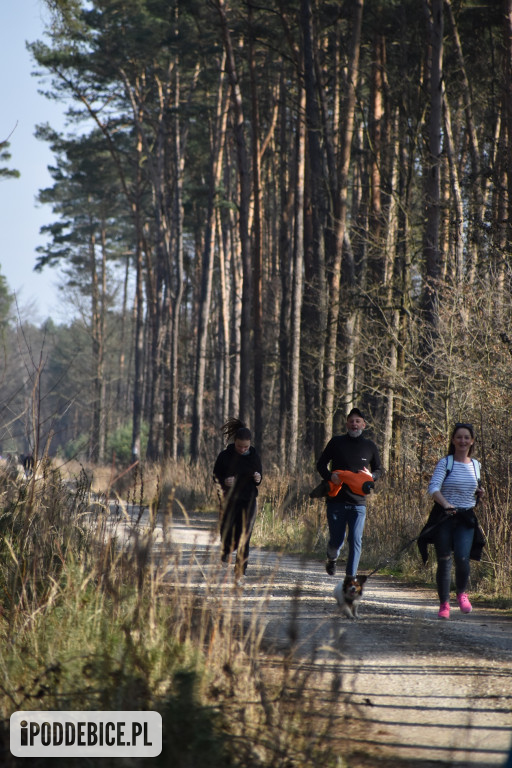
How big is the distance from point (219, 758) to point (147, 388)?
43.7 m

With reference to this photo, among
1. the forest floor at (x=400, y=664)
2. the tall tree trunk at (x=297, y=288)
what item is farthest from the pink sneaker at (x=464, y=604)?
the tall tree trunk at (x=297, y=288)

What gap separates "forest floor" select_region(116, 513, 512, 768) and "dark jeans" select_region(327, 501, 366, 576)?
49cm

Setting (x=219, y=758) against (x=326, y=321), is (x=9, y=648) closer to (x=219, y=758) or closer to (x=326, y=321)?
(x=219, y=758)

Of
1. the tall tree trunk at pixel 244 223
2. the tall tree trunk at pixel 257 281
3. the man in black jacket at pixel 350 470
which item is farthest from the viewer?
the tall tree trunk at pixel 257 281

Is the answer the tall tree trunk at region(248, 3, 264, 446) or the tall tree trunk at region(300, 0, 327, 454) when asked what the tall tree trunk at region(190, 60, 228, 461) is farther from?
the tall tree trunk at region(300, 0, 327, 454)

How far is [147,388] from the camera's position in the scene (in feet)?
155

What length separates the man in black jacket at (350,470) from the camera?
9.10m

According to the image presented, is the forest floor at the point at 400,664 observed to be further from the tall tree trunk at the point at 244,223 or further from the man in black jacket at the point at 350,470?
the tall tree trunk at the point at 244,223

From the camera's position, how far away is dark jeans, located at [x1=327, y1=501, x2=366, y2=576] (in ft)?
29.5

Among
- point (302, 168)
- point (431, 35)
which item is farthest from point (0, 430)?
point (302, 168)

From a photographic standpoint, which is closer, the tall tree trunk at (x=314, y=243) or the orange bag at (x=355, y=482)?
the orange bag at (x=355, y=482)

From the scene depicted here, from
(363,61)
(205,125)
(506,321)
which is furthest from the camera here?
(205,125)

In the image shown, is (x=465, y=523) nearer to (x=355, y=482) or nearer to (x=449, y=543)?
(x=449, y=543)

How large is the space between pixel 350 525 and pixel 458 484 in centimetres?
128
